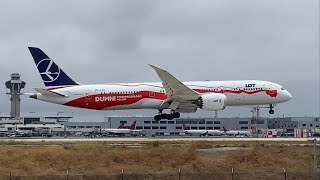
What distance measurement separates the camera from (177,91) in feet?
214

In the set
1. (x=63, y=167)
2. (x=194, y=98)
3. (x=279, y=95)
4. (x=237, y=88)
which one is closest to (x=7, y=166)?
(x=63, y=167)

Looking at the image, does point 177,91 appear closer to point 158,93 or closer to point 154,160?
point 158,93

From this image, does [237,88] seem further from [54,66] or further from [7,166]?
[7,166]

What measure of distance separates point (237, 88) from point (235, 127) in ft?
441

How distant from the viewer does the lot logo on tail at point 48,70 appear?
68.5 metres

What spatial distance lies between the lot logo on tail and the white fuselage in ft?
5.72

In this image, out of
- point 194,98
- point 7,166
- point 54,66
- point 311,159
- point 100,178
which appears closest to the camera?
point 100,178

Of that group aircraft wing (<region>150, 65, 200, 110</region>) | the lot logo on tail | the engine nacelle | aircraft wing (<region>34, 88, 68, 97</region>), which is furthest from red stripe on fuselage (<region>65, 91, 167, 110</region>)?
the engine nacelle

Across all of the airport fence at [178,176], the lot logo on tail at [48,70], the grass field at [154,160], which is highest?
the lot logo on tail at [48,70]

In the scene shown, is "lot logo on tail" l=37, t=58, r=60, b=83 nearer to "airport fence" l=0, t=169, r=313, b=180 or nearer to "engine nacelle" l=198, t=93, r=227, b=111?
"engine nacelle" l=198, t=93, r=227, b=111

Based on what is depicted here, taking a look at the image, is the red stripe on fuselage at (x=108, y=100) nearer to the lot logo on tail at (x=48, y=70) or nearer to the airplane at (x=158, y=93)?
the airplane at (x=158, y=93)

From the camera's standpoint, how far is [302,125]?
194250 mm

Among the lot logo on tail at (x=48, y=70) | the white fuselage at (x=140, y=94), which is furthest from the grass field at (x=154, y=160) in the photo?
the lot logo on tail at (x=48, y=70)

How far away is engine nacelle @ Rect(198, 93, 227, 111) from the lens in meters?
63.5
